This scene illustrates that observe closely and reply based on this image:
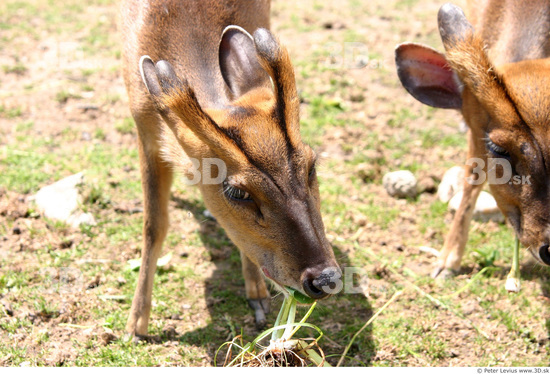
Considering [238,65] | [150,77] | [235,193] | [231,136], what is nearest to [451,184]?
[238,65]

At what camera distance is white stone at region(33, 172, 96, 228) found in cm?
578

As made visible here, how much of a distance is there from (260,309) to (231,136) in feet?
5.71

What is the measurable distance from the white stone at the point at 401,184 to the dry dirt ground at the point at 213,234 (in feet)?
0.31

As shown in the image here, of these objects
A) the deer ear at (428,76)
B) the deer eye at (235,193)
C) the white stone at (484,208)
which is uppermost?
the deer ear at (428,76)

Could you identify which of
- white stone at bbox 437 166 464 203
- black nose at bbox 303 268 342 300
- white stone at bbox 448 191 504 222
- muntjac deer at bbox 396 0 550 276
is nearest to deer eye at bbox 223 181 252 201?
black nose at bbox 303 268 342 300

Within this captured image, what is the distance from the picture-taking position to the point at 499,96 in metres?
4.58

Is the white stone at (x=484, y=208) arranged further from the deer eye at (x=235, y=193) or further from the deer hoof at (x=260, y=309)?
the deer eye at (x=235, y=193)

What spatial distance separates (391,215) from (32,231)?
10.7ft

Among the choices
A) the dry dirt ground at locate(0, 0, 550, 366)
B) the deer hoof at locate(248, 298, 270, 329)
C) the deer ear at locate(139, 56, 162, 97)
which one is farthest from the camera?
the deer hoof at locate(248, 298, 270, 329)

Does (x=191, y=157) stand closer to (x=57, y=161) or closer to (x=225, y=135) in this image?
(x=225, y=135)

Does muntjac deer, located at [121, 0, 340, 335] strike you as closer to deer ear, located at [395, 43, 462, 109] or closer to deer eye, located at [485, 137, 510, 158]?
deer ear, located at [395, 43, 462, 109]

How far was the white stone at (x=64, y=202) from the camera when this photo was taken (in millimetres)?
5777

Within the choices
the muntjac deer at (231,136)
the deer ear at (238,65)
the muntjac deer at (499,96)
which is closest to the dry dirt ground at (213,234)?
the muntjac deer at (231,136)

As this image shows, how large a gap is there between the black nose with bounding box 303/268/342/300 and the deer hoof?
138 cm
